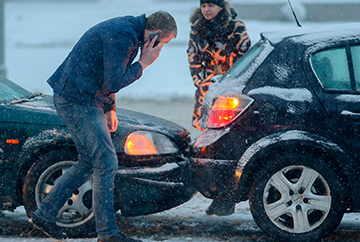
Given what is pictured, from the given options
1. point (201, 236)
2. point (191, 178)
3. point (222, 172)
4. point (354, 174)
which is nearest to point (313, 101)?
point (354, 174)

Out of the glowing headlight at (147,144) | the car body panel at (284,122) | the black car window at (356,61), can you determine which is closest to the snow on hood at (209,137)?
the car body panel at (284,122)

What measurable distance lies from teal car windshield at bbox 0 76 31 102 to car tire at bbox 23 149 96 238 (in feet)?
2.36

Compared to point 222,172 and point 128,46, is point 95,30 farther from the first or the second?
point 222,172

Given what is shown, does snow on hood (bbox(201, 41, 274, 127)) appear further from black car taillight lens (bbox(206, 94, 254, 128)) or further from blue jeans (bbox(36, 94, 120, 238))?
blue jeans (bbox(36, 94, 120, 238))

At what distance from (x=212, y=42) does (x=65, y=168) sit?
2.40 metres

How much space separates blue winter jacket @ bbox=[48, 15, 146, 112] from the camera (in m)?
3.08

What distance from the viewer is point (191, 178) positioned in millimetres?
3705

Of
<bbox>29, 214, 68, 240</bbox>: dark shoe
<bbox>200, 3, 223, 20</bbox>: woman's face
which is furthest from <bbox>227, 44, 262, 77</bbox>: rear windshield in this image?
<bbox>29, 214, 68, 240</bbox>: dark shoe

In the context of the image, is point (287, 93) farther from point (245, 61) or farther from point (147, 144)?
point (147, 144)

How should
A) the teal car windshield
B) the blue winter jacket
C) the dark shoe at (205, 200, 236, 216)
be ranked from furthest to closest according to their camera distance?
the dark shoe at (205, 200, 236, 216), the teal car windshield, the blue winter jacket

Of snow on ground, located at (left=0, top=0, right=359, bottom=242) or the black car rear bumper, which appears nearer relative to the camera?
the black car rear bumper

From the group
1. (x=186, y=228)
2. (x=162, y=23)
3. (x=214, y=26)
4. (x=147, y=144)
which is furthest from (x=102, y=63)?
(x=214, y=26)

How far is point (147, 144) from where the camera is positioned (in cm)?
368

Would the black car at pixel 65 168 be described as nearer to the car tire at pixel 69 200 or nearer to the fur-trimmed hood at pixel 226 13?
the car tire at pixel 69 200
